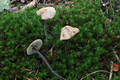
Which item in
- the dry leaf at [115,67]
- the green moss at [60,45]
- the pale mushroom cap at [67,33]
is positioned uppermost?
the pale mushroom cap at [67,33]

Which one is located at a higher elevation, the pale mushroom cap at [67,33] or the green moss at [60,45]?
the pale mushroom cap at [67,33]

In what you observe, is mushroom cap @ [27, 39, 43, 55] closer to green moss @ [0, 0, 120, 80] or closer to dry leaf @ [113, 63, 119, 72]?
green moss @ [0, 0, 120, 80]

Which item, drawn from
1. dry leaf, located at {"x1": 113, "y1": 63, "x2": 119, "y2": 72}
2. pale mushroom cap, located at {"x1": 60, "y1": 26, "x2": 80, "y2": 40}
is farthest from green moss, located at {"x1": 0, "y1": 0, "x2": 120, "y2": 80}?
pale mushroom cap, located at {"x1": 60, "y1": 26, "x2": 80, "y2": 40}

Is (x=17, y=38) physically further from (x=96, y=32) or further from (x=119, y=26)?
(x=119, y=26)

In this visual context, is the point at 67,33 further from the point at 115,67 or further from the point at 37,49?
the point at 115,67

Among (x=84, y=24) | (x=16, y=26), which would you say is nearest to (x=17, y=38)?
(x=16, y=26)

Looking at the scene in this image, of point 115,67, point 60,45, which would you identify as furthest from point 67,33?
point 115,67

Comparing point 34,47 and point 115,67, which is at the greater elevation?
point 34,47

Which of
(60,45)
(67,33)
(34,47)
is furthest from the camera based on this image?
(60,45)

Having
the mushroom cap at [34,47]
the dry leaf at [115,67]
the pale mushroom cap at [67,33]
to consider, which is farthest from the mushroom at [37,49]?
the dry leaf at [115,67]

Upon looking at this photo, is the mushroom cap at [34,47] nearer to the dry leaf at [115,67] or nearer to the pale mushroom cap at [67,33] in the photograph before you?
the pale mushroom cap at [67,33]

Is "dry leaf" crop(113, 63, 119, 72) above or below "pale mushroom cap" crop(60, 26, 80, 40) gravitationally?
below
